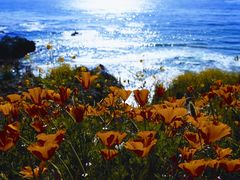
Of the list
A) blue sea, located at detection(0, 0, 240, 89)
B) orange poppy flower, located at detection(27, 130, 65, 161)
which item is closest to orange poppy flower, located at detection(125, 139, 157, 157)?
orange poppy flower, located at detection(27, 130, 65, 161)

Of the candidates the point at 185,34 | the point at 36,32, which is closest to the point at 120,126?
the point at 185,34

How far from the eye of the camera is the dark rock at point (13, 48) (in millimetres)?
20375

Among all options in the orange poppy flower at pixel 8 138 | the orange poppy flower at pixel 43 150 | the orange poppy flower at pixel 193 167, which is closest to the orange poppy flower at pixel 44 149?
the orange poppy flower at pixel 43 150

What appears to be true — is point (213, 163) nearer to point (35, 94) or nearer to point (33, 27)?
point (35, 94)

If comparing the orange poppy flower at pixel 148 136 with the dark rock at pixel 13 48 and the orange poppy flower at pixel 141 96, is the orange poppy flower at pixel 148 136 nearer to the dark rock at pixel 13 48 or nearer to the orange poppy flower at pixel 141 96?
the orange poppy flower at pixel 141 96

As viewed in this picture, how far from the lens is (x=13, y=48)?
21.0 meters

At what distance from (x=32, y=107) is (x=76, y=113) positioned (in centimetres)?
48

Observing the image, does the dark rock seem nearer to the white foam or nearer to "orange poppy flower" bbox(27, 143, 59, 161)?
the white foam

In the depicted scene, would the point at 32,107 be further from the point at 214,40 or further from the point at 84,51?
the point at 214,40

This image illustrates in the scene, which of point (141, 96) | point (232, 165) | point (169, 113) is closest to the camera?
point (232, 165)

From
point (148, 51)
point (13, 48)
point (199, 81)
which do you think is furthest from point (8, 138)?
point (148, 51)

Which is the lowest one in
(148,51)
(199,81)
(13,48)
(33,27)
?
(33,27)

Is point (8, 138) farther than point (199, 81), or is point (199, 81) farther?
point (199, 81)

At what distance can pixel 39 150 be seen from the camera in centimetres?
181
